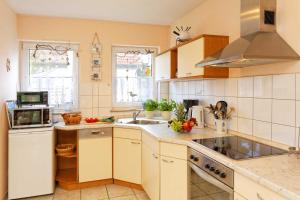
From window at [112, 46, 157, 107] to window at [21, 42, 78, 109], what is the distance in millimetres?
602

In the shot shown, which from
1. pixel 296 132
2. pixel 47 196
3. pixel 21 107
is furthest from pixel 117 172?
pixel 296 132

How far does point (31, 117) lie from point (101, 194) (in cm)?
122

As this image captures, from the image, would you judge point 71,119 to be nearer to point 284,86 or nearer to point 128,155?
point 128,155

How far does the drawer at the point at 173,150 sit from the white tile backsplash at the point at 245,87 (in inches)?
29.4

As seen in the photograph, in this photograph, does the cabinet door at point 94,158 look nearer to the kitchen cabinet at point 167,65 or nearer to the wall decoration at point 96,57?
the wall decoration at point 96,57

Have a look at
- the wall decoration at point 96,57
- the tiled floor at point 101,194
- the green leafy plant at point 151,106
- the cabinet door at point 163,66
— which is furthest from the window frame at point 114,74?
the tiled floor at point 101,194

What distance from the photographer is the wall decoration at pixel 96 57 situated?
10.7 ft

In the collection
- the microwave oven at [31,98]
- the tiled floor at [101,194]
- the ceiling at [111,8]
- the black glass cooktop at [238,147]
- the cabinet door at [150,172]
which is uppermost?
the ceiling at [111,8]

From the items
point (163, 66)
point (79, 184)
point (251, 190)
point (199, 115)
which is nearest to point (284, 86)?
point (251, 190)

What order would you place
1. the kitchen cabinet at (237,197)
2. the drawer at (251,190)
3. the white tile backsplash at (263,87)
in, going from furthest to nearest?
1. the white tile backsplash at (263,87)
2. the kitchen cabinet at (237,197)
3. the drawer at (251,190)

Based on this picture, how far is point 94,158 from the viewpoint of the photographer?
2838mm

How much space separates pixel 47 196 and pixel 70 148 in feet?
1.94

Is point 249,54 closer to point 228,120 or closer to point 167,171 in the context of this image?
point 228,120

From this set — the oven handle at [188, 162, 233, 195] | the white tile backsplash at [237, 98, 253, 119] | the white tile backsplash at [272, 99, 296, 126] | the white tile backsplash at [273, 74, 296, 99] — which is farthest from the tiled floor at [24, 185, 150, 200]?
the white tile backsplash at [273, 74, 296, 99]
